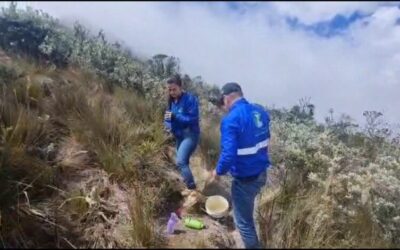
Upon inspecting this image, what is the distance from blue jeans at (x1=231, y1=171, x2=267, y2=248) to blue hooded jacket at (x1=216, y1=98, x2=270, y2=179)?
0.11 metres

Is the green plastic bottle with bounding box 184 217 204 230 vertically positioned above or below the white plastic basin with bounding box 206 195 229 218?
below

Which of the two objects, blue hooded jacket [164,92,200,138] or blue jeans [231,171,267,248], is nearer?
blue jeans [231,171,267,248]

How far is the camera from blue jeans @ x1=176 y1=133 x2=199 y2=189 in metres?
7.72

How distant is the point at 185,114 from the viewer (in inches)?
308

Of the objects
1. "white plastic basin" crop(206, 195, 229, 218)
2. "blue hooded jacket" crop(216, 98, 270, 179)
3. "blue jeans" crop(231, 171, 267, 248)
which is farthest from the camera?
"white plastic basin" crop(206, 195, 229, 218)

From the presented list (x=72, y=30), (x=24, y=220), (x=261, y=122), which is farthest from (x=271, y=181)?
(x=72, y=30)

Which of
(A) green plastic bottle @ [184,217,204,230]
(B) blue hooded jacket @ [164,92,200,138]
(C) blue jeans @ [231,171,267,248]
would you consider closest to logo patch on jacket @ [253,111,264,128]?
(C) blue jeans @ [231,171,267,248]

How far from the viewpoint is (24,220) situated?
603cm

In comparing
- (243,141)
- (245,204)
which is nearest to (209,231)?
(245,204)

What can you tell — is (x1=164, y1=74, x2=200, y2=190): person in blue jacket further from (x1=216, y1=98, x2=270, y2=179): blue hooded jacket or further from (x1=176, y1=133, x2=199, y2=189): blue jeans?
(x1=216, y1=98, x2=270, y2=179): blue hooded jacket

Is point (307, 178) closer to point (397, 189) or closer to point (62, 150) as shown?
point (397, 189)

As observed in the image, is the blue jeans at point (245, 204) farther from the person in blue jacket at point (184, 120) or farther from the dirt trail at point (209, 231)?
→ the person in blue jacket at point (184, 120)

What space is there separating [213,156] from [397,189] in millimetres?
3295

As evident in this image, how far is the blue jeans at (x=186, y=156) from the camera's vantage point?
772cm
